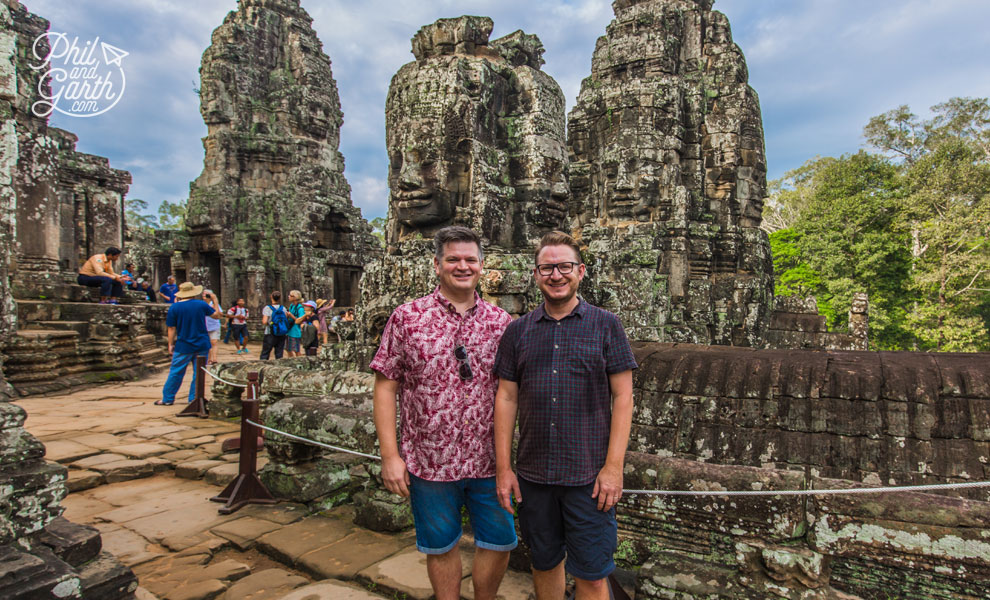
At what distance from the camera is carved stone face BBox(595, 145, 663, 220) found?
11688 mm

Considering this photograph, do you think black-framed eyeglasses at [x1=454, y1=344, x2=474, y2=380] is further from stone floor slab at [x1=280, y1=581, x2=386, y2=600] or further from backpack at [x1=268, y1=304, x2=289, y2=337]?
backpack at [x1=268, y1=304, x2=289, y2=337]

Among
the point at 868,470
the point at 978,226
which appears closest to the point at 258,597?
the point at 868,470

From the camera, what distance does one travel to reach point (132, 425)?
5.89 m

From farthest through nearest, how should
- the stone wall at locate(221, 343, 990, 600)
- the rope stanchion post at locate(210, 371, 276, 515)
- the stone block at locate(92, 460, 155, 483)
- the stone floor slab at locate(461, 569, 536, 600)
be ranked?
the stone block at locate(92, 460, 155, 483), the rope stanchion post at locate(210, 371, 276, 515), the stone floor slab at locate(461, 569, 536, 600), the stone wall at locate(221, 343, 990, 600)

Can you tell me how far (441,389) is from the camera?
6.85ft

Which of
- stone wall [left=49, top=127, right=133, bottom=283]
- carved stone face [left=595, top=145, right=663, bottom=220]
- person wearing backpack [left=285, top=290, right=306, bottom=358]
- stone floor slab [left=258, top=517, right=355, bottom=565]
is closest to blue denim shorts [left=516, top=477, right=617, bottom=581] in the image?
stone floor slab [left=258, top=517, right=355, bottom=565]

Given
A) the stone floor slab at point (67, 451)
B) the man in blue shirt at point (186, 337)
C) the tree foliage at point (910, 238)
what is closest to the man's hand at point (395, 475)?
the stone floor slab at point (67, 451)

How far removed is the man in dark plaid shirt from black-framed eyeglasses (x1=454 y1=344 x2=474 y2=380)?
11 centimetres

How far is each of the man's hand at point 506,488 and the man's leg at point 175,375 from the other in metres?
6.30

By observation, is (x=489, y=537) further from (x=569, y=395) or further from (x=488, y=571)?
(x=569, y=395)

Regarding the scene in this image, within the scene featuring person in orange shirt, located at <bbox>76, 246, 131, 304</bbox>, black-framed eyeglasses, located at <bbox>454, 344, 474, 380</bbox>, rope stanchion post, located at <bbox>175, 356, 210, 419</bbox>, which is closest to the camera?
black-framed eyeglasses, located at <bbox>454, 344, 474, 380</bbox>

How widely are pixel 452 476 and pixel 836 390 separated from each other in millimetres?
2496

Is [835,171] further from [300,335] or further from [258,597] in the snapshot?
[258,597]

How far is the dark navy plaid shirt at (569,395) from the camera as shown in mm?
1914
